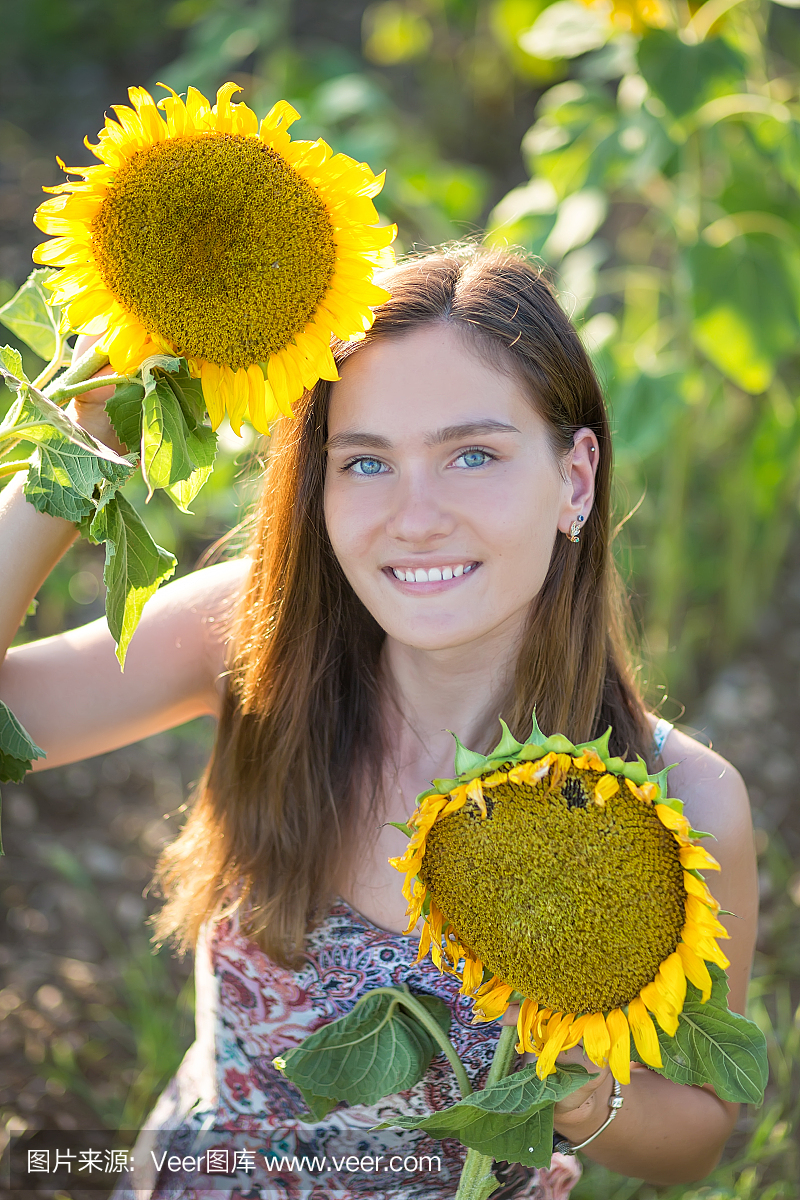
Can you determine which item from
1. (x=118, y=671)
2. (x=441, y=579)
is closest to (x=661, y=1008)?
(x=441, y=579)

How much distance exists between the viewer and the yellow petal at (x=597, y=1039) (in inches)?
32.9

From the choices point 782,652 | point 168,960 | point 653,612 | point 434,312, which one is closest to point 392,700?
point 434,312

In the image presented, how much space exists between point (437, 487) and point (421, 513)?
4cm

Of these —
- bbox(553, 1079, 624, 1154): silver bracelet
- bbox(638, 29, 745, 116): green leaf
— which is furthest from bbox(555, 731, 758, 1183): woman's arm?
bbox(638, 29, 745, 116): green leaf

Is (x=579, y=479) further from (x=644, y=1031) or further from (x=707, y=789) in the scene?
(x=644, y=1031)

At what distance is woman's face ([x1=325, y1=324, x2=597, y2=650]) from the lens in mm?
1152

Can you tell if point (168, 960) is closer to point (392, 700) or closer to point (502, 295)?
point (392, 700)

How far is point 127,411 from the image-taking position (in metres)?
0.91

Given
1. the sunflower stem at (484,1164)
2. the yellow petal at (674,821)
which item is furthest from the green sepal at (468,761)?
the sunflower stem at (484,1164)

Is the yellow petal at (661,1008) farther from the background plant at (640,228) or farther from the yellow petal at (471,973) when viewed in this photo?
the background plant at (640,228)

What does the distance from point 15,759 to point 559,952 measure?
1.74ft

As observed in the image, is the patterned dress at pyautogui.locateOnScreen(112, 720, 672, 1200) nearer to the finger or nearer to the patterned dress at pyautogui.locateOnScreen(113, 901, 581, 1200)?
the patterned dress at pyautogui.locateOnScreen(113, 901, 581, 1200)

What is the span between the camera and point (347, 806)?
1513mm

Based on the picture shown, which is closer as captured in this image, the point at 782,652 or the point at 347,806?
the point at 347,806
